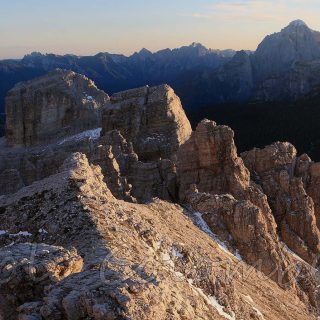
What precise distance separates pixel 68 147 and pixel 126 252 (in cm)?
4706

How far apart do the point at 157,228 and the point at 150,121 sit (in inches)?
1327

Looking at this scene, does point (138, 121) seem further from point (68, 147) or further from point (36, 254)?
point (36, 254)

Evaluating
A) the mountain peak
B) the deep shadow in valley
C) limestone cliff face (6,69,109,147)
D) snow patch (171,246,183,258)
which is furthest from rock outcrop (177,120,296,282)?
the mountain peak

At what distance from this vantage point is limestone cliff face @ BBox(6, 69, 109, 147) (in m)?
67.0

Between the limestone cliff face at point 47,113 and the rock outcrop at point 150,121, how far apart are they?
519 inches

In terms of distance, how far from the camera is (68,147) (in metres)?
59.0

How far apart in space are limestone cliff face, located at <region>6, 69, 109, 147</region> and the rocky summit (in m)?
4.24

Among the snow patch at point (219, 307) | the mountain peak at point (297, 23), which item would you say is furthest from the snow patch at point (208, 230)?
the mountain peak at point (297, 23)

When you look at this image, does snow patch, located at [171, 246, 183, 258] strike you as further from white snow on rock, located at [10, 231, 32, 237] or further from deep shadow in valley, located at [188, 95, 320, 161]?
deep shadow in valley, located at [188, 95, 320, 161]

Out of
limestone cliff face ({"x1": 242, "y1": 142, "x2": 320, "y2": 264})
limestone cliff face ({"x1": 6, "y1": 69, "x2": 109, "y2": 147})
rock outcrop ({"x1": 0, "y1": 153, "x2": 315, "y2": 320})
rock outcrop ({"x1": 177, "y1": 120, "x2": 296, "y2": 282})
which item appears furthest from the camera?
limestone cliff face ({"x1": 6, "y1": 69, "x2": 109, "y2": 147})

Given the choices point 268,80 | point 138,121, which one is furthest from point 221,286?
point 268,80

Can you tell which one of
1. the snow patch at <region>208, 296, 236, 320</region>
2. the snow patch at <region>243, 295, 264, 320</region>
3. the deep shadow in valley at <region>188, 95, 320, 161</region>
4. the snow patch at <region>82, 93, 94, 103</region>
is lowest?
the deep shadow in valley at <region>188, 95, 320, 161</region>

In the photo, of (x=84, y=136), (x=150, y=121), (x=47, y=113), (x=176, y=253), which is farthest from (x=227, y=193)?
(x=47, y=113)

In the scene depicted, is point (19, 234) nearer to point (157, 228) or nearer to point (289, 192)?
point (157, 228)
